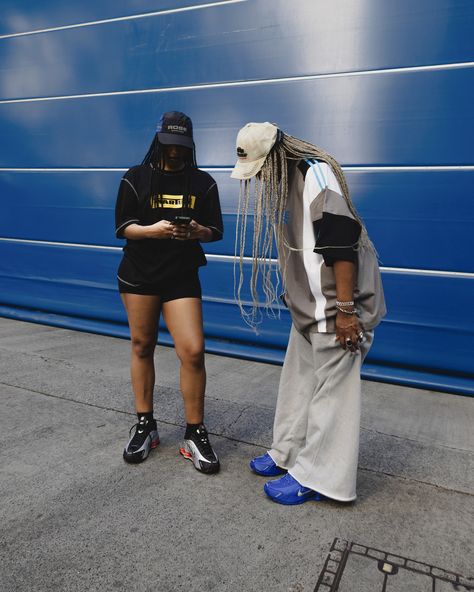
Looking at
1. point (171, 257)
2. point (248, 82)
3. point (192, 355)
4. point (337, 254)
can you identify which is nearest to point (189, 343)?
point (192, 355)

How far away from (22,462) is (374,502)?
167 cm

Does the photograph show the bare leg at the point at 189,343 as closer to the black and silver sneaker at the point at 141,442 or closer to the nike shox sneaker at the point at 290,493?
the black and silver sneaker at the point at 141,442

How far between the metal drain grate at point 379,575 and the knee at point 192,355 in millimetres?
996

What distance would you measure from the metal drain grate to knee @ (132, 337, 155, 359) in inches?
49.1

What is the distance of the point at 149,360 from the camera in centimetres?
263

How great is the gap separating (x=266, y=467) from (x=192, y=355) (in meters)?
0.64

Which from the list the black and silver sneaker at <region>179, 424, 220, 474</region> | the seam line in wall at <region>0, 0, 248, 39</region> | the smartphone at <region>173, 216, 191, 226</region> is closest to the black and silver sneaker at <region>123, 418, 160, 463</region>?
the black and silver sneaker at <region>179, 424, 220, 474</region>

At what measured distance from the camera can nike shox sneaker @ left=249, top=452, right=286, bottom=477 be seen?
246 centimetres

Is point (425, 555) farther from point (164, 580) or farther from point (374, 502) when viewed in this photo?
point (164, 580)

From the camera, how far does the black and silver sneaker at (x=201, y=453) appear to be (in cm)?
247

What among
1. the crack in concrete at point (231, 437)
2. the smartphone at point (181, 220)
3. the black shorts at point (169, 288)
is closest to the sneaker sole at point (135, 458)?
the crack in concrete at point (231, 437)

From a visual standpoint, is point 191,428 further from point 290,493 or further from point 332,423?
point 332,423

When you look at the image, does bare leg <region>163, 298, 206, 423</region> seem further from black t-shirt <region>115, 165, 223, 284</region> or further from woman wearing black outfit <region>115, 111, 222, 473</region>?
black t-shirt <region>115, 165, 223, 284</region>

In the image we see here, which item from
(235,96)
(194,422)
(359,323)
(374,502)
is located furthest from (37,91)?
(374,502)
